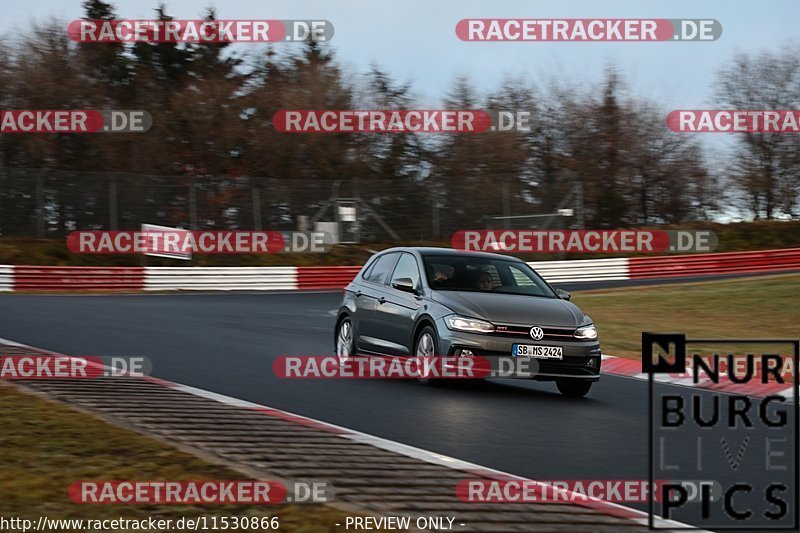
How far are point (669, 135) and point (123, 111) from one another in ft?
78.5

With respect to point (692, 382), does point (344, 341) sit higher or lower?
higher

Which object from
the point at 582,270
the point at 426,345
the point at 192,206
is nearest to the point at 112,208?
the point at 192,206

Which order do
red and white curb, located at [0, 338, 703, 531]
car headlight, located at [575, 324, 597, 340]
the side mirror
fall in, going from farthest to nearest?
the side mirror, car headlight, located at [575, 324, 597, 340], red and white curb, located at [0, 338, 703, 531]

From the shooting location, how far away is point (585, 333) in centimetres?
1170

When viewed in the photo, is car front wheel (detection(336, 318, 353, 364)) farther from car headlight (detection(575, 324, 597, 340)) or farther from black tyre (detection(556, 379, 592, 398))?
car headlight (detection(575, 324, 597, 340))

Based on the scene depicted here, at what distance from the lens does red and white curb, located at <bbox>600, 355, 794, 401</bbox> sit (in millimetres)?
12758

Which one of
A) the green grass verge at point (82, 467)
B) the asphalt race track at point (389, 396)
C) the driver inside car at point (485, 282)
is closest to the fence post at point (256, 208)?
the asphalt race track at point (389, 396)

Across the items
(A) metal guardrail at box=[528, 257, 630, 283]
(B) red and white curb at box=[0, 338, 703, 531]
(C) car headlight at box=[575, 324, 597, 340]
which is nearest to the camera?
A: (B) red and white curb at box=[0, 338, 703, 531]

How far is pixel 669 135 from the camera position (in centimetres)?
5128

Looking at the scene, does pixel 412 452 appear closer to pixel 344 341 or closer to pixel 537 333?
pixel 537 333

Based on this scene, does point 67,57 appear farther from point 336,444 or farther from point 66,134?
point 336,444

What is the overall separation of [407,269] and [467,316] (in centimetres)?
170

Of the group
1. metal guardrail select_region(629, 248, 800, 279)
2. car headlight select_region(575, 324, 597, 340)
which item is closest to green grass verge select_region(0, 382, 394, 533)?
car headlight select_region(575, 324, 597, 340)

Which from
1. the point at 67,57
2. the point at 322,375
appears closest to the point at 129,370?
the point at 322,375
